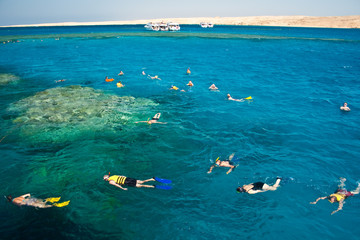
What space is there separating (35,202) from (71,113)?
13.0 meters

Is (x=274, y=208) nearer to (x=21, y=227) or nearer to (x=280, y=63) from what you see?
(x=21, y=227)

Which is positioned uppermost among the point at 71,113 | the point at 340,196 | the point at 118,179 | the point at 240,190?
the point at 71,113

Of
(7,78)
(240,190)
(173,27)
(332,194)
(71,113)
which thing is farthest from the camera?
(173,27)

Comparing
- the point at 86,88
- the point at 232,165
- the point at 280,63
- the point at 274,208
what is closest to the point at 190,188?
the point at 232,165

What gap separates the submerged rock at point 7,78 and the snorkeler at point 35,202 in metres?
32.8

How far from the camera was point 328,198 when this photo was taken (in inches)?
510

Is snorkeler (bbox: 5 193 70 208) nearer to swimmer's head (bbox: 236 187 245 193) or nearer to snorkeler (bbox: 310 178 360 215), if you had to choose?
swimmer's head (bbox: 236 187 245 193)

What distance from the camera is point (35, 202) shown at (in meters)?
12.7

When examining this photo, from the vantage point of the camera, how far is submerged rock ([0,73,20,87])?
37.2 meters

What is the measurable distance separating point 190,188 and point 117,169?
18.7ft

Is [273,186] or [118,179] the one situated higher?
[118,179]

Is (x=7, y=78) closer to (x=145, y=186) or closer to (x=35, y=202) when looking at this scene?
(x=35, y=202)

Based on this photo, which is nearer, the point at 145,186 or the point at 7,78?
the point at 145,186

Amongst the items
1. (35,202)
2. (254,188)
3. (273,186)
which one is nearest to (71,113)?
(35,202)
